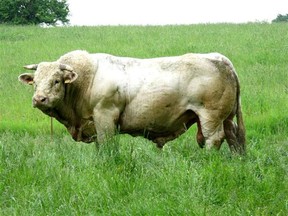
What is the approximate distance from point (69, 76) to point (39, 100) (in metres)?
0.55

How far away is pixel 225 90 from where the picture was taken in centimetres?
801

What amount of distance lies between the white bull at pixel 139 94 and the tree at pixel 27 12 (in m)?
45.3

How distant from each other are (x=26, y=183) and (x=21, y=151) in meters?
1.05

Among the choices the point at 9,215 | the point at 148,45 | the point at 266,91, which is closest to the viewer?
the point at 9,215

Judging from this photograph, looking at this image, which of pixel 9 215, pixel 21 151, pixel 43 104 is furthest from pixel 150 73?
pixel 9 215

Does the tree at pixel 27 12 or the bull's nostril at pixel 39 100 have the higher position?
the bull's nostril at pixel 39 100

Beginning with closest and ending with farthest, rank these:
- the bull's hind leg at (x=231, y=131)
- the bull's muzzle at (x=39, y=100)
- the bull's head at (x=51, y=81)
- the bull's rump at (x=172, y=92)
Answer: the bull's muzzle at (x=39, y=100) < the bull's head at (x=51, y=81) < the bull's rump at (x=172, y=92) < the bull's hind leg at (x=231, y=131)

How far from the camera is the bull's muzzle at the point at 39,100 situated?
7.55 meters

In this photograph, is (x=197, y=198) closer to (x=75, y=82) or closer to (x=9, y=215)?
(x=9, y=215)

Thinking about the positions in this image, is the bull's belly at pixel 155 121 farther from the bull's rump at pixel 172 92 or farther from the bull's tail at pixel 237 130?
the bull's tail at pixel 237 130

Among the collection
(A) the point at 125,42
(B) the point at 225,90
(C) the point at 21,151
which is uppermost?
(B) the point at 225,90

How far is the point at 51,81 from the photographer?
25.6 ft

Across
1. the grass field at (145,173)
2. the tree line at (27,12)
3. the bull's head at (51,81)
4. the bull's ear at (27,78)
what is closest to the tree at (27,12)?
the tree line at (27,12)

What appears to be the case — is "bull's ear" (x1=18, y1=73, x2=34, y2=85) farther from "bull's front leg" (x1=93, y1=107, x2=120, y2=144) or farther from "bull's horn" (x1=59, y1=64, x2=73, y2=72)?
"bull's front leg" (x1=93, y1=107, x2=120, y2=144)
